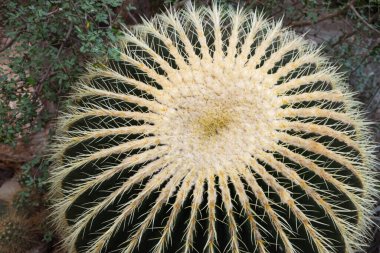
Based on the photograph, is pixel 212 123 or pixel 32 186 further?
pixel 32 186

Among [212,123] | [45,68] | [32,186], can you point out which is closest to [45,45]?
[45,68]

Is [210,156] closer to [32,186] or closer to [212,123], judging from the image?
[212,123]

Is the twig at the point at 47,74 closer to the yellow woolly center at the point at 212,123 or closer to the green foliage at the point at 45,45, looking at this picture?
A: the green foliage at the point at 45,45

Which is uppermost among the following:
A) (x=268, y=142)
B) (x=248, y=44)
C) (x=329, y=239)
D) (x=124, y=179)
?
(x=248, y=44)

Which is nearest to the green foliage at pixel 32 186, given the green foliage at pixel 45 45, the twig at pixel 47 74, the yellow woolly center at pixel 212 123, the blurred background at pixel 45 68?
the blurred background at pixel 45 68

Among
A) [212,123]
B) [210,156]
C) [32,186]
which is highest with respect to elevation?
[212,123]

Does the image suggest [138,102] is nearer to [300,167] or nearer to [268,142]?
[268,142]

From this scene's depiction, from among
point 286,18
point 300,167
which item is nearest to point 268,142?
point 300,167
